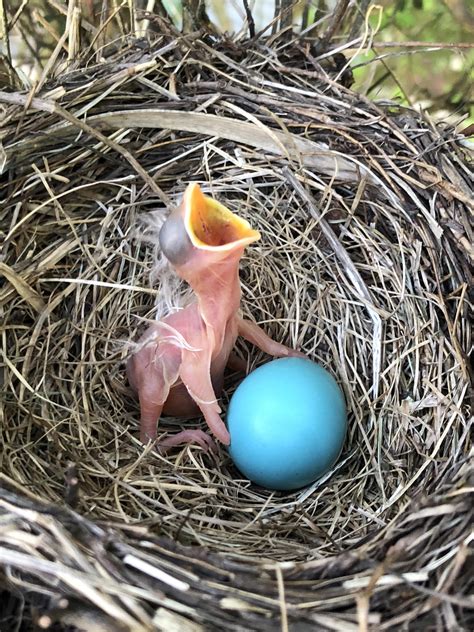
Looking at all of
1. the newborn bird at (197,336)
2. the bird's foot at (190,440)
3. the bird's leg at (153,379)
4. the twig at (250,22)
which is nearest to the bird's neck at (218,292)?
the newborn bird at (197,336)

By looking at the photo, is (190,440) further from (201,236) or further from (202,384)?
(201,236)

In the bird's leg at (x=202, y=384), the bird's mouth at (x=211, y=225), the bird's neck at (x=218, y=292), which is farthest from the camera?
the bird's leg at (x=202, y=384)

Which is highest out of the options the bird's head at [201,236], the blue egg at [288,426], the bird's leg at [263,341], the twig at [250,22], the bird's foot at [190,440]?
the twig at [250,22]

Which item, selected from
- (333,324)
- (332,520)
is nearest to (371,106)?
(333,324)

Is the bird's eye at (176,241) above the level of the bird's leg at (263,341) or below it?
above

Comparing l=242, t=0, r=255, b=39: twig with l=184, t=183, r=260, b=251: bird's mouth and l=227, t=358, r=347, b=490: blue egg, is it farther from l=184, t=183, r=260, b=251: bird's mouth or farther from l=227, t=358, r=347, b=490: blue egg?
l=227, t=358, r=347, b=490: blue egg

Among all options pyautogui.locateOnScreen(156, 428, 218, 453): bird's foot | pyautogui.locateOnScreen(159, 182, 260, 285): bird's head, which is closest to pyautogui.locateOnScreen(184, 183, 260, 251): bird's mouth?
pyautogui.locateOnScreen(159, 182, 260, 285): bird's head

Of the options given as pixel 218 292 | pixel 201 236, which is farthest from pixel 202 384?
pixel 201 236

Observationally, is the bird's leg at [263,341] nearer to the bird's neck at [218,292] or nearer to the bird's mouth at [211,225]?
the bird's neck at [218,292]
